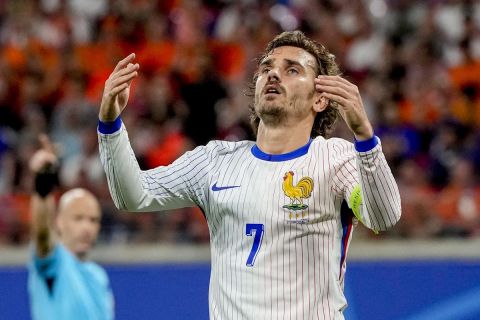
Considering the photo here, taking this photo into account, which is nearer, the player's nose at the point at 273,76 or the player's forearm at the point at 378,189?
the player's forearm at the point at 378,189

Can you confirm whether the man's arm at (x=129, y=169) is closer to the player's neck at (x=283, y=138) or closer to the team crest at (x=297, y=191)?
the player's neck at (x=283, y=138)

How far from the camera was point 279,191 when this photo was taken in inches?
158

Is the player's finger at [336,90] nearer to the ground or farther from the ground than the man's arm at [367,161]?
A: farther from the ground

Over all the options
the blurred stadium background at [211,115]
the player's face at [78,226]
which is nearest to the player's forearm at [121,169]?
the player's face at [78,226]

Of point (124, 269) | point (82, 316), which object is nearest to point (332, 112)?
point (82, 316)

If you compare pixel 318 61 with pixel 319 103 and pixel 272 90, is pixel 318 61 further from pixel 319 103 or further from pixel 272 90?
pixel 272 90

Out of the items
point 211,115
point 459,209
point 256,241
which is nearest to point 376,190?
point 256,241

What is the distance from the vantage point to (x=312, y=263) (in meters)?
3.93

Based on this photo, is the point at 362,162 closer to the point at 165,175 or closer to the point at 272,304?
the point at 272,304

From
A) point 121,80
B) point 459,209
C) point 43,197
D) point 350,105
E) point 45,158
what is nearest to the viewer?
point 350,105

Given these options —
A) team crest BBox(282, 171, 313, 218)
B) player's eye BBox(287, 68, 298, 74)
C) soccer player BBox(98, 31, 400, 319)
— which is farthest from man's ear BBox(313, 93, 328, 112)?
team crest BBox(282, 171, 313, 218)

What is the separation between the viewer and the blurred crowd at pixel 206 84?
7.63 metres

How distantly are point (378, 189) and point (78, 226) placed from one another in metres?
2.58

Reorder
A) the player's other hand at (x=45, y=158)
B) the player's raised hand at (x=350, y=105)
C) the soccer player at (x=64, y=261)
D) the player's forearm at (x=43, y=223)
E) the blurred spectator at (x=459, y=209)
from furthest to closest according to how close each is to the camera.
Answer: the blurred spectator at (x=459, y=209), the soccer player at (x=64, y=261), the player's forearm at (x=43, y=223), the player's other hand at (x=45, y=158), the player's raised hand at (x=350, y=105)
